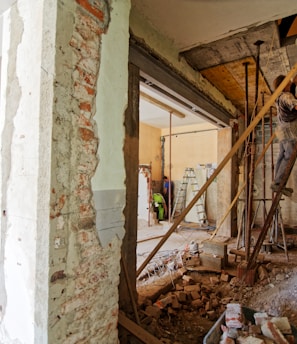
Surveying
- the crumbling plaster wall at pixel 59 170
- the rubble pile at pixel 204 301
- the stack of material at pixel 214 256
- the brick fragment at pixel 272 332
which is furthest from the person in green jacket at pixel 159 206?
the crumbling plaster wall at pixel 59 170

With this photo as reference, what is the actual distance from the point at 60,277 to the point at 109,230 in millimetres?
375

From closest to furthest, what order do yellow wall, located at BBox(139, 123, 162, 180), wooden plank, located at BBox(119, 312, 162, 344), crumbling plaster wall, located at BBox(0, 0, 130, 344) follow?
crumbling plaster wall, located at BBox(0, 0, 130, 344)
wooden plank, located at BBox(119, 312, 162, 344)
yellow wall, located at BBox(139, 123, 162, 180)

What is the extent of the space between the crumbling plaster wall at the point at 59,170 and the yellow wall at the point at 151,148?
652 cm

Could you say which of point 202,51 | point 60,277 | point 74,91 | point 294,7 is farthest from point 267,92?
point 60,277

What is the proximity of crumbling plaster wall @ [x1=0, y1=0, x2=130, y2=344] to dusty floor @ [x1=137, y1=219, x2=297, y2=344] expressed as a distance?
99cm

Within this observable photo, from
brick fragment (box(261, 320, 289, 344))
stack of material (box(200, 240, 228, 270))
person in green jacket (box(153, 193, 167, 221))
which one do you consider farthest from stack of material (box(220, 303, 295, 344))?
Result: person in green jacket (box(153, 193, 167, 221))

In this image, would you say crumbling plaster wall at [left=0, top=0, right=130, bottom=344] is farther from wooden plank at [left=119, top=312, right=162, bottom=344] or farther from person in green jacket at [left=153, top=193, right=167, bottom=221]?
person in green jacket at [left=153, top=193, right=167, bottom=221]

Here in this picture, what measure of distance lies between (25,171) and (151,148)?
23.8 feet

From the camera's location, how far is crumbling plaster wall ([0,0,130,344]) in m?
1.14

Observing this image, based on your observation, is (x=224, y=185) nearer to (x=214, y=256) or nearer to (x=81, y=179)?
(x=214, y=256)

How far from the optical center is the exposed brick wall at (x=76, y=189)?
3.77 ft

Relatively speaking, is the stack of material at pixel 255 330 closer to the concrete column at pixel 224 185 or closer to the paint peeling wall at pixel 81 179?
the paint peeling wall at pixel 81 179

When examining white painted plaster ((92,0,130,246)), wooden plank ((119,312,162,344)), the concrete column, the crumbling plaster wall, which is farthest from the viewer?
the concrete column

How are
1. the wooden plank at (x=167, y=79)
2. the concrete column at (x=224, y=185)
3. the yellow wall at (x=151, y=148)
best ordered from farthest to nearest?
1. the yellow wall at (x=151, y=148)
2. the concrete column at (x=224, y=185)
3. the wooden plank at (x=167, y=79)
